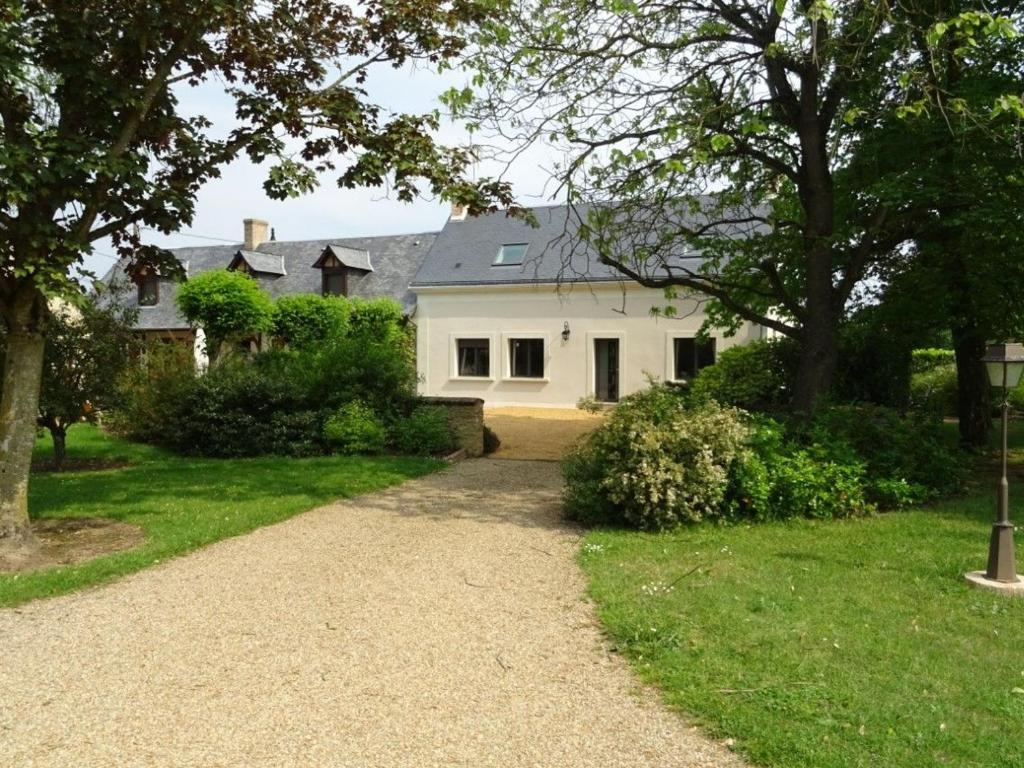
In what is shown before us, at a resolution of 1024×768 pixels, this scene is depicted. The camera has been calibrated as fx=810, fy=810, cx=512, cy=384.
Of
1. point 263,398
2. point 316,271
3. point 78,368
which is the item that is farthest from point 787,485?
point 316,271

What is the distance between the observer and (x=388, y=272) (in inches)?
1133

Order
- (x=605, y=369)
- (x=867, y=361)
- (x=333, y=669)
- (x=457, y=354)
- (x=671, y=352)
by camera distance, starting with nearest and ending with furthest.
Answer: (x=333, y=669), (x=867, y=361), (x=671, y=352), (x=605, y=369), (x=457, y=354)

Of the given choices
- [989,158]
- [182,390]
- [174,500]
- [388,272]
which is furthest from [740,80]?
[388,272]

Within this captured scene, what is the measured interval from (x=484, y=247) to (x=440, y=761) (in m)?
23.6

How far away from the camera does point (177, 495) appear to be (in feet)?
32.2

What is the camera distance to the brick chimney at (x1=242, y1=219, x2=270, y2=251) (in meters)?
33.4

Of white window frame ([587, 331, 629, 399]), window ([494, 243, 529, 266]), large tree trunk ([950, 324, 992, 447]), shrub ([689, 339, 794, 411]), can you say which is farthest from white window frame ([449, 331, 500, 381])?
large tree trunk ([950, 324, 992, 447])

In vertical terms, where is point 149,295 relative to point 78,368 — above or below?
above

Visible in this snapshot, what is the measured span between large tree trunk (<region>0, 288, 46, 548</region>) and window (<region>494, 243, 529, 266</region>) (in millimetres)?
18789

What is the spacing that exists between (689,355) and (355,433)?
12.1 m

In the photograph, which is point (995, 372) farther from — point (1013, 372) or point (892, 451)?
point (892, 451)

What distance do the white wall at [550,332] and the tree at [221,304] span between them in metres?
5.15

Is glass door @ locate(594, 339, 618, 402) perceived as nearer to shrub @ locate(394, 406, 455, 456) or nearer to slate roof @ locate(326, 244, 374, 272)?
slate roof @ locate(326, 244, 374, 272)

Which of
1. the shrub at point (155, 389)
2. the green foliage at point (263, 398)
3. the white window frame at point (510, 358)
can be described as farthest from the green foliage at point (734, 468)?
the white window frame at point (510, 358)
